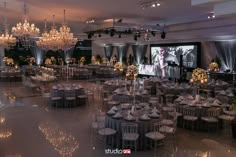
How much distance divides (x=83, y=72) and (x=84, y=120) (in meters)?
15.3

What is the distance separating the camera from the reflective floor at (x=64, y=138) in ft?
23.8

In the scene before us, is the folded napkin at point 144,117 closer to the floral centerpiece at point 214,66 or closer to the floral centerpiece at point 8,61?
the floral centerpiece at point 214,66

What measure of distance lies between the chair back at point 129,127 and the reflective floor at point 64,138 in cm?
71

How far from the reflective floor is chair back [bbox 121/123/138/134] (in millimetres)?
706

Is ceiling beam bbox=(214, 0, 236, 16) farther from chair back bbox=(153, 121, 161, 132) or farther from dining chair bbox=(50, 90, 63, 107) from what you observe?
dining chair bbox=(50, 90, 63, 107)

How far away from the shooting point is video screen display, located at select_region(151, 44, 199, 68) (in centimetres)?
2070

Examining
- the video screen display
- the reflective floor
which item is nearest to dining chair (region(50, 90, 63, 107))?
the reflective floor

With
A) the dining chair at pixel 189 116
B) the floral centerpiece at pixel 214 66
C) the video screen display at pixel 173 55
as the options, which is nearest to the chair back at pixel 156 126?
the dining chair at pixel 189 116

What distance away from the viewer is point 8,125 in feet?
31.6

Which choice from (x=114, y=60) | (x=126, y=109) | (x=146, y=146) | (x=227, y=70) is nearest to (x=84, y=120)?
(x=126, y=109)

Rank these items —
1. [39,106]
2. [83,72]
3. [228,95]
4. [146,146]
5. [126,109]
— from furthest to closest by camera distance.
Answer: [83,72] → [39,106] → [228,95] → [126,109] → [146,146]

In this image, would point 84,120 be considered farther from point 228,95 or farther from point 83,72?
point 83,72

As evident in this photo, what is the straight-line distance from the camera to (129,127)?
7.25 meters

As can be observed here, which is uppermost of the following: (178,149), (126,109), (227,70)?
(227,70)
